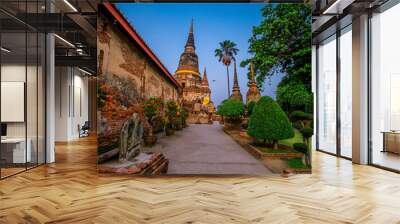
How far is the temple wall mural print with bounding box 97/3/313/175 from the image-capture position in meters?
5.60

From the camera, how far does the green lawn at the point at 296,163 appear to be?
18.7 ft

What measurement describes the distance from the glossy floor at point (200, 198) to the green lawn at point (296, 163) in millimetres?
189

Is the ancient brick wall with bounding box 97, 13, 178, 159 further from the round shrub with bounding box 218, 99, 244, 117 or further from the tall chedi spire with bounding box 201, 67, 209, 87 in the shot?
the round shrub with bounding box 218, 99, 244, 117

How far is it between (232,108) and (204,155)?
1037 mm

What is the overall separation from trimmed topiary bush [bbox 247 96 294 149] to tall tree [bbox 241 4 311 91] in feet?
1.37

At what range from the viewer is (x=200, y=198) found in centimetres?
432

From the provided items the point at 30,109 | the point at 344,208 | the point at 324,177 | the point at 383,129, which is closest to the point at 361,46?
the point at 383,129

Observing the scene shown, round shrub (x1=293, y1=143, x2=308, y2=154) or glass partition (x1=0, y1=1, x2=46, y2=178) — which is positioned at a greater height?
glass partition (x1=0, y1=1, x2=46, y2=178)

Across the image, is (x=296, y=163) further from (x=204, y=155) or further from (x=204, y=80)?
(x=204, y=80)

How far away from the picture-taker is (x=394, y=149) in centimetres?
637

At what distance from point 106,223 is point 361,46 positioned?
660cm

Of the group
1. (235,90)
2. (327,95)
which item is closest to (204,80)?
(235,90)

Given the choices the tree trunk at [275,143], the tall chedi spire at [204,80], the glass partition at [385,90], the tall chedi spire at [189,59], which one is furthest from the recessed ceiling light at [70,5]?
the glass partition at [385,90]

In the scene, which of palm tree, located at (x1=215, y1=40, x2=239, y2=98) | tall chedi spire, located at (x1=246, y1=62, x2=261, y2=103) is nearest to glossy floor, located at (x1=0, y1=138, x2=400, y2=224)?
tall chedi spire, located at (x1=246, y1=62, x2=261, y2=103)
